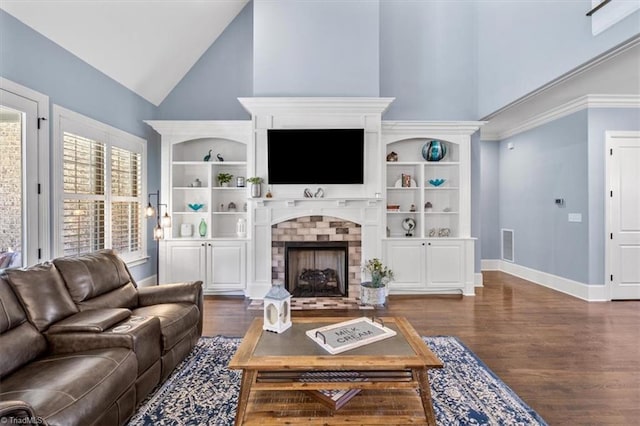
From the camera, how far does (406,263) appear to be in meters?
4.84

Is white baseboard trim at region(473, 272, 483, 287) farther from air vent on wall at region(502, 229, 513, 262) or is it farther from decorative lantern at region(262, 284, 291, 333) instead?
decorative lantern at region(262, 284, 291, 333)

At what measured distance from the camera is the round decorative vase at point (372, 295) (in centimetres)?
427

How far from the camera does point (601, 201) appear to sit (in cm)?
454

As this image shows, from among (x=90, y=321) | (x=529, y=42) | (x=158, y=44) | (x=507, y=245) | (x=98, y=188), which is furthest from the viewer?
(x=507, y=245)

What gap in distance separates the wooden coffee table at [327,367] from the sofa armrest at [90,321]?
36.9 inches

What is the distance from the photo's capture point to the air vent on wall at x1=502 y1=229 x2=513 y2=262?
20.7 feet

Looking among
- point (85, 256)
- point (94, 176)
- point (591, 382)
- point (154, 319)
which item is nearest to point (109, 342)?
point (154, 319)

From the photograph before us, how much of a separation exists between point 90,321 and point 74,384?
58cm

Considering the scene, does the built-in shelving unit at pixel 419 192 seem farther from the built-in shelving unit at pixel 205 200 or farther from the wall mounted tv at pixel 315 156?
the built-in shelving unit at pixel 205 200

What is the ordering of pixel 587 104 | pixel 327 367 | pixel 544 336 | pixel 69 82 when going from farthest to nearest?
pixel 587 104, pixel 69 82, pixel 544 336, pixel 327 367

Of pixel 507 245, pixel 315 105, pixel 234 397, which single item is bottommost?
pixel 234 397

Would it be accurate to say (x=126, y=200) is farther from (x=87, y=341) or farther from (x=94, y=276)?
(x=87, y=341)

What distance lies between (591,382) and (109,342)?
3493 millimetres

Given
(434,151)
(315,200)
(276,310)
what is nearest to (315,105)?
(315,200)
